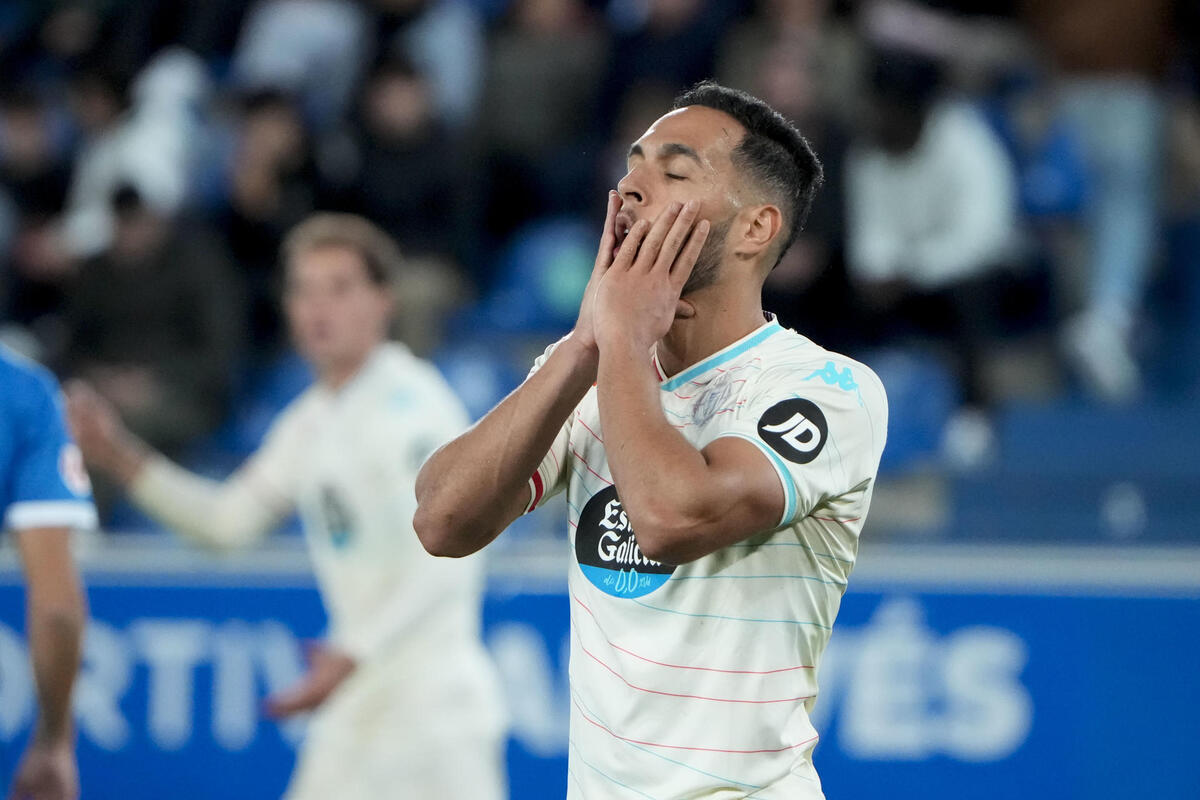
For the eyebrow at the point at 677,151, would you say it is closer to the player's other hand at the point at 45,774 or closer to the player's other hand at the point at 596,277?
the player's other hand at the point at 596,277

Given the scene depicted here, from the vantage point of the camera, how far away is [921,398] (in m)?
7.27

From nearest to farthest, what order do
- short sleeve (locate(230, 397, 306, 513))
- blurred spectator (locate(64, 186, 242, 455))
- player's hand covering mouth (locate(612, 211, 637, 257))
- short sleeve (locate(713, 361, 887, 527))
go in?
short sleeve (locate(713, 361, 887, 527)) → player's hand covering mouth (locate(612, 211, 637, 257)) → short sleeve (locate(230, 397, 306, 513)) → blurred spectator (locate(64, 186, 242, 455))

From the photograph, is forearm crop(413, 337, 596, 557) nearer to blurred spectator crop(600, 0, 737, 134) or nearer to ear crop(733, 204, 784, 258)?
ear crop(733, 204, 784, 258)

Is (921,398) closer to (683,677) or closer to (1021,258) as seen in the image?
(1021,258)

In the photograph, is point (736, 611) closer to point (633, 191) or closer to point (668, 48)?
point (633, 191)

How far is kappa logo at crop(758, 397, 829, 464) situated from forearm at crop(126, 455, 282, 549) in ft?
10.8

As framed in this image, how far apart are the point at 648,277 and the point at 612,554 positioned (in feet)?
1.58

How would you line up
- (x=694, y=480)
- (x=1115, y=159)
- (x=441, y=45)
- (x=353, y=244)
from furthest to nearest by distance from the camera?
(x=441, y=45) < (x=1115, y=159) < (x=353, y=244) < (x=694, y=480)

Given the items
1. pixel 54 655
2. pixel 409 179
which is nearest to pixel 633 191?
pixel 54 655

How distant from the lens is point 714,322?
2.72 meters

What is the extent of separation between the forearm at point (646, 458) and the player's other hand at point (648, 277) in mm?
36

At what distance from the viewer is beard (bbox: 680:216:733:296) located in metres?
2.64

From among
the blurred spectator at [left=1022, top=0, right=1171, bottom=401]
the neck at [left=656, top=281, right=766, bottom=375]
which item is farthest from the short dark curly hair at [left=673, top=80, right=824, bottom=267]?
the blurred spectator at [left=1022, top=0, right=1171, bottom=401]

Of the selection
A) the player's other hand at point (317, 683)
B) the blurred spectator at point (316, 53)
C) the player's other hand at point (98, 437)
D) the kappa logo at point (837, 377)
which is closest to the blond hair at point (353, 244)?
the player's other hand at point (98, 437)
